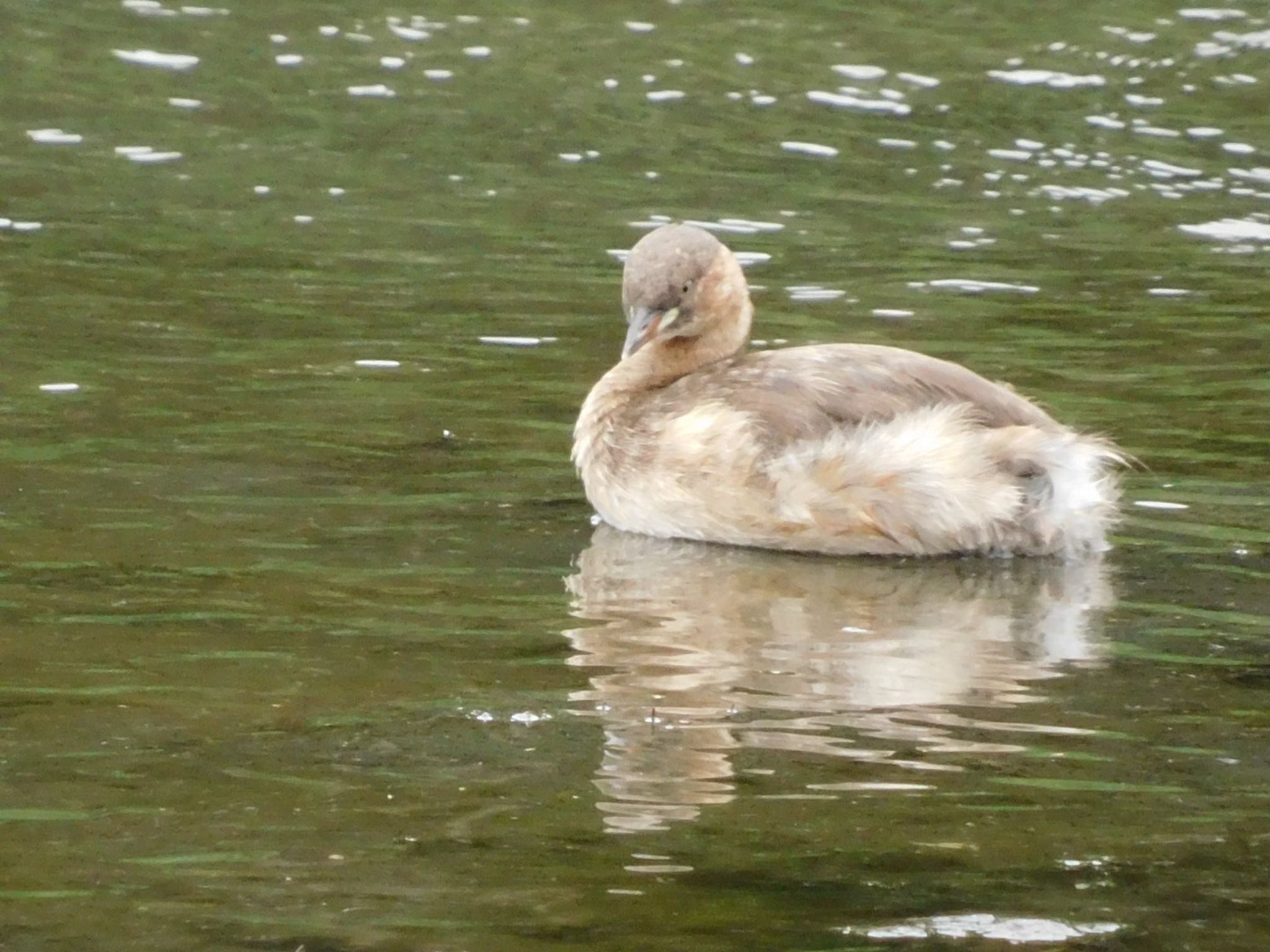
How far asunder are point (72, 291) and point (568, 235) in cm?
293

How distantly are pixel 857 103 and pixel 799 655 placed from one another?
35.4 ft

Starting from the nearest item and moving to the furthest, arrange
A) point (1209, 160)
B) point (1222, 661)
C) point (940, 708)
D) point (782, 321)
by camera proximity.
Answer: point (940, 708), point (1222, 661), point (782, 321), point (1209, 160)

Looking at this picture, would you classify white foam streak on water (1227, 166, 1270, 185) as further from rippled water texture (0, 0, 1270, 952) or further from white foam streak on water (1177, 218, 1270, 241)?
white foam streak on water (1177, 218, 1270, 241)

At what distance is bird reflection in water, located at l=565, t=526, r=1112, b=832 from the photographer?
626 centimetres

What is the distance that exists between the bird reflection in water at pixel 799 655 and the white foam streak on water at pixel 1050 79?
9758 millimetres

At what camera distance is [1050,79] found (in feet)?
59.3

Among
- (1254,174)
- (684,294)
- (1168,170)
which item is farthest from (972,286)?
(684,294)

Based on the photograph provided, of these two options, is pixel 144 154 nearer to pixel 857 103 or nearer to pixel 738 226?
pixel 738 226

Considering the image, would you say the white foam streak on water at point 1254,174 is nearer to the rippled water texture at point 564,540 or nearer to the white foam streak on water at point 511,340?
the rippled water texture at point 564,540

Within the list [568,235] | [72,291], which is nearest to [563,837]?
[72,291]

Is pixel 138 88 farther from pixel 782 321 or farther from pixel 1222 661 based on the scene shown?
pixel 1222 661

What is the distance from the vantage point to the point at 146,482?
9.19m

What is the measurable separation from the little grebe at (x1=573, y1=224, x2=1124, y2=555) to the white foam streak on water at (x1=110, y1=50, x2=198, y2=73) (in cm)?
992

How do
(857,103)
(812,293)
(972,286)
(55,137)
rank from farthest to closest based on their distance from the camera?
(857,103) → (55,137) → (972,286) → (812,293)
